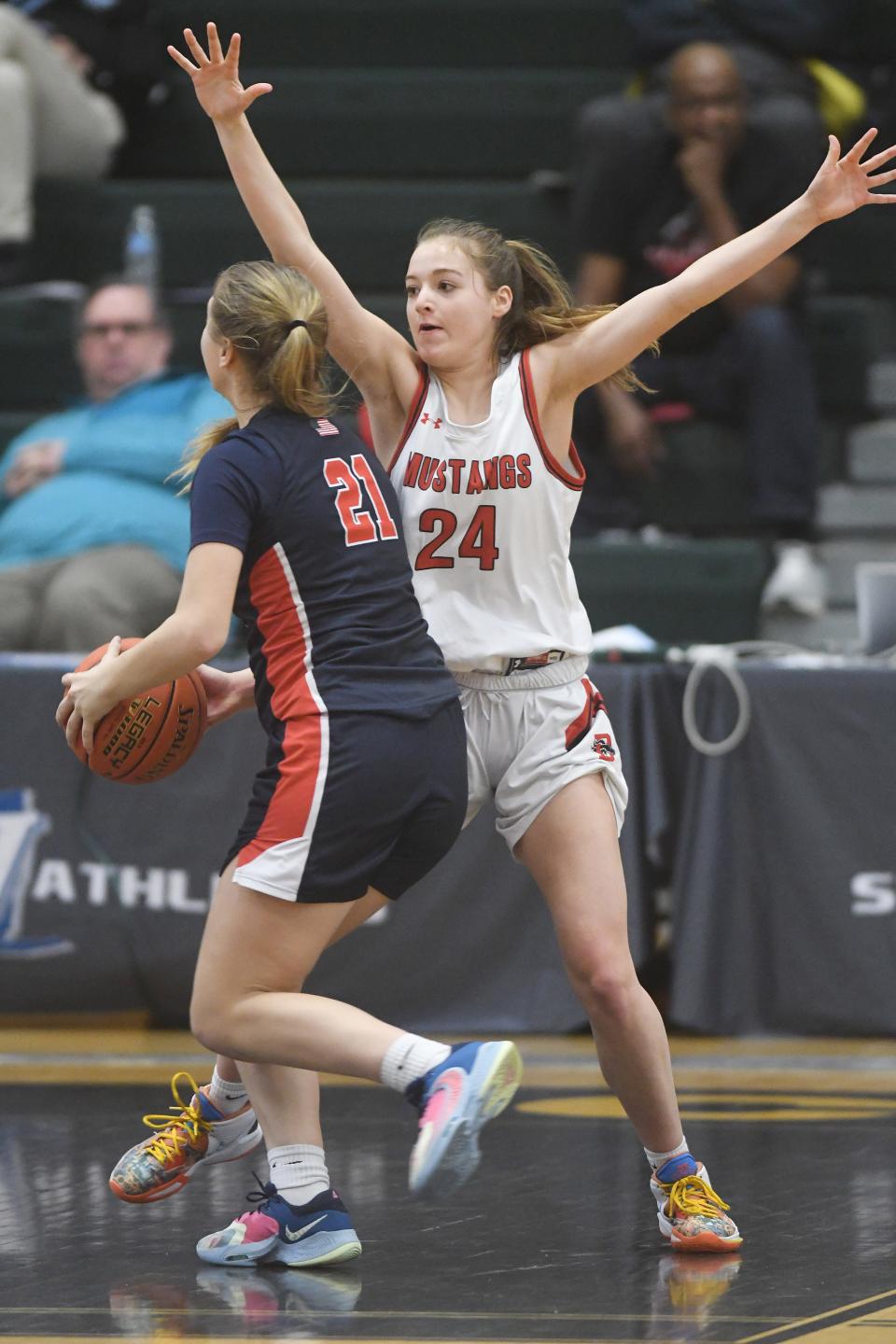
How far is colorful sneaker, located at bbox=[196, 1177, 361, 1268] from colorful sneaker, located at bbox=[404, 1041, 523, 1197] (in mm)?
435

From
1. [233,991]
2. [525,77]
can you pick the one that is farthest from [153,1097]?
[525,77]

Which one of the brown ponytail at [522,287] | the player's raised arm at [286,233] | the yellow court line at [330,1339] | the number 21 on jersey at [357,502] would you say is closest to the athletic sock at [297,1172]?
the yellow court line at [330,1339]

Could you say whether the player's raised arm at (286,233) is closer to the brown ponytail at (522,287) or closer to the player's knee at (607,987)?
the brown ponytail at (522,287)

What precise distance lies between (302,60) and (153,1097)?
6.30 meters

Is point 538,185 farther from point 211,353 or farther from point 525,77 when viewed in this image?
point 211,353

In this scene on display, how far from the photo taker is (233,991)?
11.2ft

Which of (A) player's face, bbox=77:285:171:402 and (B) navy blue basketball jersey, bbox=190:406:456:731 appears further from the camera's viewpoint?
(A) player's face, bbox=77:285:171:402

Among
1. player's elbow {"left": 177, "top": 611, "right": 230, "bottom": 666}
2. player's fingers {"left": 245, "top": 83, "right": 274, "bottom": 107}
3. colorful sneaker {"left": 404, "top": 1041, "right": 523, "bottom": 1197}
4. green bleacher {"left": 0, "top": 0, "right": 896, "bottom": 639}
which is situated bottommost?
colorful sneaker {"left": 404, "top": 1041, "right": 523, "bottom": 1197}

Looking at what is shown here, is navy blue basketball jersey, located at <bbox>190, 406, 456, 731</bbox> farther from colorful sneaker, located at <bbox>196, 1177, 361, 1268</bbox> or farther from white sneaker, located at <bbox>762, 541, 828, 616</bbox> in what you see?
white sneaker, located at <bbox>762, 541, 828, 616</bbox>

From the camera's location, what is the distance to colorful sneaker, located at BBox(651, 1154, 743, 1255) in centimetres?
368

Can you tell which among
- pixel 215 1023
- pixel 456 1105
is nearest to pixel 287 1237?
pixel 215 1023

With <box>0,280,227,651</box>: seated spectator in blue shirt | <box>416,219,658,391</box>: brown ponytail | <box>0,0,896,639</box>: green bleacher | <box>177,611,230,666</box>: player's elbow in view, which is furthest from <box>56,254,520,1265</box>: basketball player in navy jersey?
<box>0,0,896,639</box>: green bleacher

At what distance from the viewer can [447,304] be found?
12.5 feet

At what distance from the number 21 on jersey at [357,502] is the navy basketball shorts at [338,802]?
1.04 feet
